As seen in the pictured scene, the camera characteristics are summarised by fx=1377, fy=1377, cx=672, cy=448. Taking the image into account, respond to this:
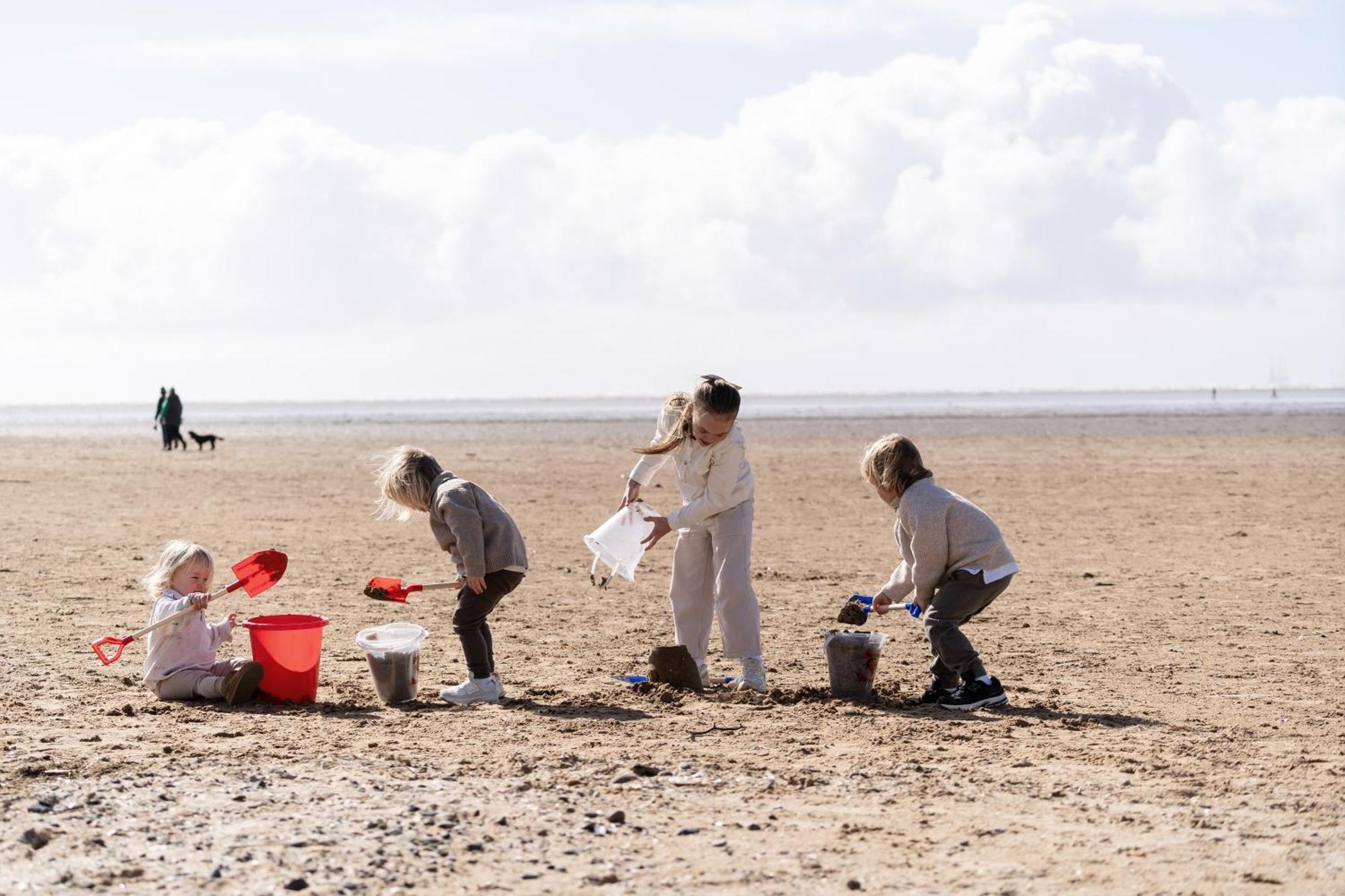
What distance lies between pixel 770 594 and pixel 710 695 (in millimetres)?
3751

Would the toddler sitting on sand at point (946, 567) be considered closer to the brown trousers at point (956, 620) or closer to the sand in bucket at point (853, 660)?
the brown trousers at point (956, 620)

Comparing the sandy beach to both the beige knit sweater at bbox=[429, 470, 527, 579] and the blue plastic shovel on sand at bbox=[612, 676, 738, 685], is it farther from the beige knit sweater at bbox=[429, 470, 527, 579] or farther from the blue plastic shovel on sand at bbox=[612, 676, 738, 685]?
the beige knit sweater at bbox=[429, 470, 527, 579]

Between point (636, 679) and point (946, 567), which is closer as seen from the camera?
point (946, 567)

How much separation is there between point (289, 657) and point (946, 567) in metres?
3.23

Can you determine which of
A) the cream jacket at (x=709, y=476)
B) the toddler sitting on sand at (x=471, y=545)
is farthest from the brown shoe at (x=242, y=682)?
the cream jacket at (x=709, y=476)

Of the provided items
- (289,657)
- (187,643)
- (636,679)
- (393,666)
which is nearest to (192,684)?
(187,643)

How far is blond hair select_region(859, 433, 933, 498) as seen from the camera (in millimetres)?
6789

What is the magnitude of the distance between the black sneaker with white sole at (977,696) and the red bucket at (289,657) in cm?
306

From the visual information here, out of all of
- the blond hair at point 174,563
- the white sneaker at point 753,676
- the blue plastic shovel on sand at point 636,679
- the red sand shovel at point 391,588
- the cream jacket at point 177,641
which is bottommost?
the blue plastic shovel on sand at point 636,679

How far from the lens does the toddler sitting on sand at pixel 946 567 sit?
6.61 meters

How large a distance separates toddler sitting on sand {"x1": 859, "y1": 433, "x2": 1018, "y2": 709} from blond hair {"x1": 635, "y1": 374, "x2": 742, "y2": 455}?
74 centimetres

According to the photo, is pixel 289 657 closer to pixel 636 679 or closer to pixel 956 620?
pixel 636 679

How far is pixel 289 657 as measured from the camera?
6672 millimetres

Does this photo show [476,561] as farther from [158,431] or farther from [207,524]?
[158,431]
